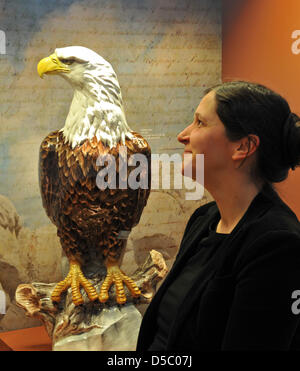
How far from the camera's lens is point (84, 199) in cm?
142

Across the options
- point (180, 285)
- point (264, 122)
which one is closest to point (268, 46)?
point (264, 122)

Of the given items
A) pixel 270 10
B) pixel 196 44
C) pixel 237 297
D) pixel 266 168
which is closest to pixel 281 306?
pixel 237 297

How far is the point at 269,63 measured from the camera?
4.38ft

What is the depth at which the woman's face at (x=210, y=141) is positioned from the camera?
840 mm

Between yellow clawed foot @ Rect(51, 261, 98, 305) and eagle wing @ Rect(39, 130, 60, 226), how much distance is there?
161mm

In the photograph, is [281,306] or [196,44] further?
[196,44]

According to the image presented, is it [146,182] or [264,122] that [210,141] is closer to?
[264,122]

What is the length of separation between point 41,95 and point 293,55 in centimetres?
70

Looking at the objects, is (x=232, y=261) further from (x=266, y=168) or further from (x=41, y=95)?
(x=41, y=95)

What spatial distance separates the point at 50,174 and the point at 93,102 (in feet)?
0.78

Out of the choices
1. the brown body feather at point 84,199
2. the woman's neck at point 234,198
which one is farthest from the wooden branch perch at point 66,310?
the woman's neck at point 234,198

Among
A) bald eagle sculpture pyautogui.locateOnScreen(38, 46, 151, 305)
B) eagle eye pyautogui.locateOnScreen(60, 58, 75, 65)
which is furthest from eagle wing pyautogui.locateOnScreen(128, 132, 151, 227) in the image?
eagle eye pyautogui.locateOnScreen(60, 58, 75, 65)
